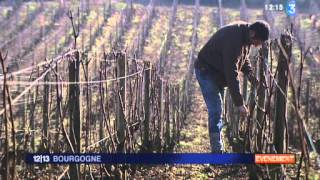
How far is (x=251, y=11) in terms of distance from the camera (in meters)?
13.5

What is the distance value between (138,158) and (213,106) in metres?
1.15

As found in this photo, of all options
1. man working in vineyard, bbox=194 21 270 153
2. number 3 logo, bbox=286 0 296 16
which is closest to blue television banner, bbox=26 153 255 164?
man working in vineyard, bbox=194 21 270 153

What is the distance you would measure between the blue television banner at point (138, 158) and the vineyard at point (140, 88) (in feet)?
0.47

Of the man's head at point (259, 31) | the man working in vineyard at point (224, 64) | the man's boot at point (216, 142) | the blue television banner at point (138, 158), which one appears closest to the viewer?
the blue television banner at point (138, 158)

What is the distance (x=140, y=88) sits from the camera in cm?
635

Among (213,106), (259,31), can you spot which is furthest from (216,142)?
(259,31)

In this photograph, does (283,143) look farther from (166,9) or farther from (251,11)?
(166,9)

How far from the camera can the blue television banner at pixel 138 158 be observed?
3842mm

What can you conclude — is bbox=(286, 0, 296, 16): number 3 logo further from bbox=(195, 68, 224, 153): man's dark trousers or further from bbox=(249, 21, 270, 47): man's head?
bbox=(249, 21, 270, 47): man's head

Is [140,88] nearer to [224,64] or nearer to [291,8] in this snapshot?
[291,8]

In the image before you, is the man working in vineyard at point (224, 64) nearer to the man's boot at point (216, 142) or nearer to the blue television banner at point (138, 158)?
the man's boot at point (216, 142)

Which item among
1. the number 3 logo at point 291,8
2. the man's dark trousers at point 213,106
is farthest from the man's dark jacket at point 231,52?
the number 3 logo at point 291,8

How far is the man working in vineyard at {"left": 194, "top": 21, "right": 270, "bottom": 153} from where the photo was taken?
4402 millimetres

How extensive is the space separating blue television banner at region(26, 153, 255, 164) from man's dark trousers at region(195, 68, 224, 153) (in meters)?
0.79
